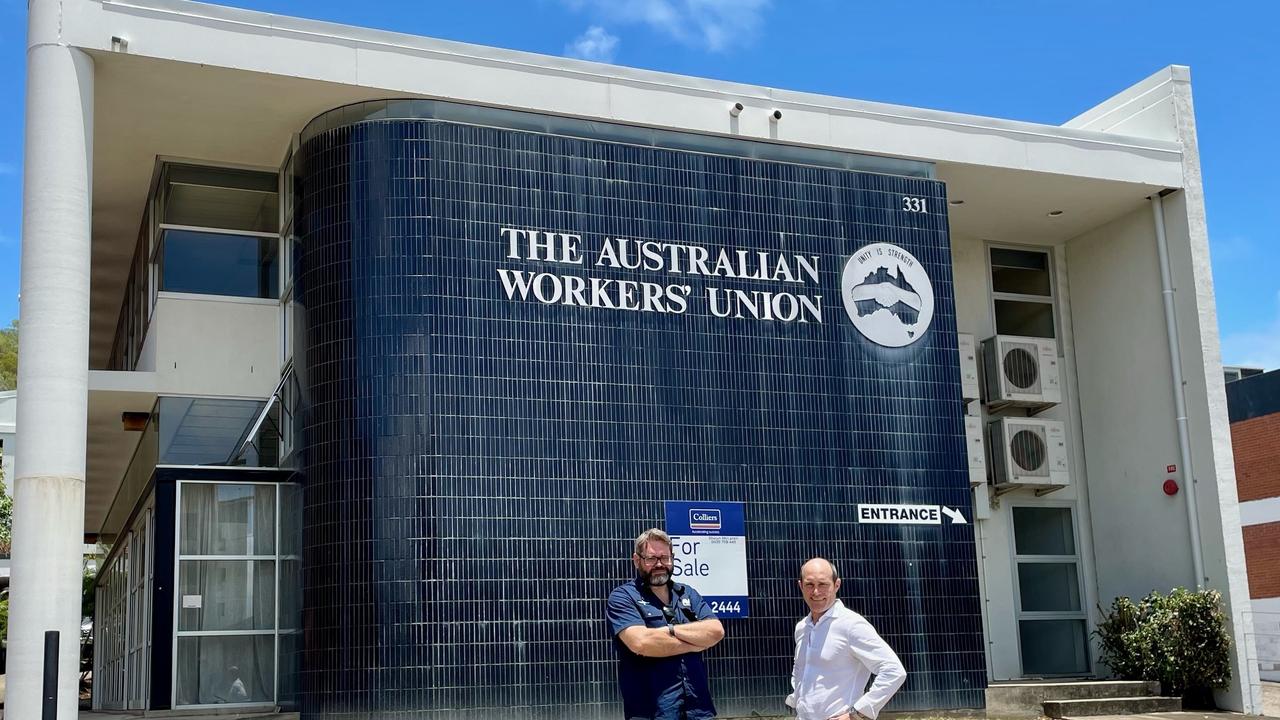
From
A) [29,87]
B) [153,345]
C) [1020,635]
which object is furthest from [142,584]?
[1020,635]

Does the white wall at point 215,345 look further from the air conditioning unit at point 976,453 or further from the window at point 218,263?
the air conditioning unit at point 976,453

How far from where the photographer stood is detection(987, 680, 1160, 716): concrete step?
A: 536 inches

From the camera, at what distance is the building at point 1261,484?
84.4 feet

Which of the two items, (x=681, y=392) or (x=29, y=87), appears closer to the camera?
(x=29, y=87)

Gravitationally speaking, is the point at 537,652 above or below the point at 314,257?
below

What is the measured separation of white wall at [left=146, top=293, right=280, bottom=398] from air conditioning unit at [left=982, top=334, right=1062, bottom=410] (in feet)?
27.9

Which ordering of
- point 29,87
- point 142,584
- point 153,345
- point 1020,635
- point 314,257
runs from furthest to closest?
point 1020,635
point 142,584
point 153,345
point 314,257
point 29,87

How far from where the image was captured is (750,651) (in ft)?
40.8

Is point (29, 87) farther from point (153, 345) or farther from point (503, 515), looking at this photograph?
point (503, 515)

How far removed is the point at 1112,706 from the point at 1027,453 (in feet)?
10.9

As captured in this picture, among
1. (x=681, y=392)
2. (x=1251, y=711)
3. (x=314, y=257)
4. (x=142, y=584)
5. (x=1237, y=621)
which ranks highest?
(x=314, y=257)

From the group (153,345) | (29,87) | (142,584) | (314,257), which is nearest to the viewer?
(29,87)

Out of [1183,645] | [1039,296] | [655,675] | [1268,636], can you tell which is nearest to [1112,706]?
[1183,645]

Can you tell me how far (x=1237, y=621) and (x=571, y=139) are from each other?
8810 mm
